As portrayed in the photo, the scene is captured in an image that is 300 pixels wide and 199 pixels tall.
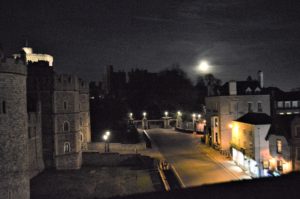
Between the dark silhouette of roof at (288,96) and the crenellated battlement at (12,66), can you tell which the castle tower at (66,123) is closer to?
the crenellated battlement at (12,66)

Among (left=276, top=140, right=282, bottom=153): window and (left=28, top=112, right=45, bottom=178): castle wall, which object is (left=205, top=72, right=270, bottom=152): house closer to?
(left=276, top=140, right=282, bottom=153): window

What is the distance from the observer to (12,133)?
18156 millimetres

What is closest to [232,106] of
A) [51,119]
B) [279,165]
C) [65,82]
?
[279,165]

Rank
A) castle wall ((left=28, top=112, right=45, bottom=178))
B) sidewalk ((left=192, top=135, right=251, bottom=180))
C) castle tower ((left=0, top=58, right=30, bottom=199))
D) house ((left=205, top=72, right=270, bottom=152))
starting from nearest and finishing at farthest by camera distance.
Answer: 1. castle tower ((left=0, top=58, right=30, bottom=199))
2. sidewalk ((left=192, top=135, right=251, bottom=180))
3. castle wall ((left=28, top=112, right=45, bottom=178))
4. house ((left=205, top=72, right=270, bottom=152))

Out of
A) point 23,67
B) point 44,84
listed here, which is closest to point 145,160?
point 44,84

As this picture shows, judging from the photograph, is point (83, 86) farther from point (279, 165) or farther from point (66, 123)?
point (279, 165)

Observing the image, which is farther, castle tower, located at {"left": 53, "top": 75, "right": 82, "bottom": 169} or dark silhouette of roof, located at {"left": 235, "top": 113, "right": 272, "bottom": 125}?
castle tower, located at {"left": 53, "top": 75, "right": 82, "bottom": 169}

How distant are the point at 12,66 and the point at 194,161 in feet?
70.1

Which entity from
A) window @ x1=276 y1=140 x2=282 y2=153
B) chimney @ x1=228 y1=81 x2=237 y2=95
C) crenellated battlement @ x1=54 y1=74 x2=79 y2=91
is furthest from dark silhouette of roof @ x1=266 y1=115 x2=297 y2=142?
crenellated battlement @ x1=54 y1=74 x2=79 y2=91

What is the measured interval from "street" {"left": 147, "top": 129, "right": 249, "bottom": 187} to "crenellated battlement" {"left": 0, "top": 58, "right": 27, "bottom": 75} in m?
16.0

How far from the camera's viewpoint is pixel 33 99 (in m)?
29.1

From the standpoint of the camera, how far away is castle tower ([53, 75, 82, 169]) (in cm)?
2947

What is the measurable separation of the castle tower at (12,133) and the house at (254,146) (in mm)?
20680

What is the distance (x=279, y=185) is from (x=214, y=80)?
3695 inches
